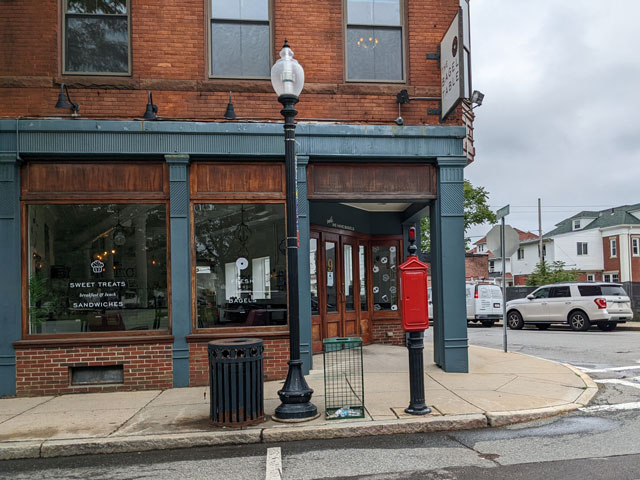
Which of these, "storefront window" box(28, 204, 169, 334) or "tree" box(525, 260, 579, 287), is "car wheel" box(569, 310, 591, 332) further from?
"storefront window" box(28, 204, 169, 334)

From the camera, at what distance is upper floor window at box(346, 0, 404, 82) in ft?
32.2

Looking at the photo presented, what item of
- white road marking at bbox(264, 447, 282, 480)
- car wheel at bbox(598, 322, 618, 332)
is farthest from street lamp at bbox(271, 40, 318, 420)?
car wheel at bbox(598, 322, 618, 332)

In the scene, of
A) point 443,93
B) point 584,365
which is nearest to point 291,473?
point 443,93

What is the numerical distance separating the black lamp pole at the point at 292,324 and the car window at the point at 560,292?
1584 centimetres

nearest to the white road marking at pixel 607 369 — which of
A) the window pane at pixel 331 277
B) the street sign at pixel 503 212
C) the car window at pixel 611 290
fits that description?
the street sign at pixel 503 212

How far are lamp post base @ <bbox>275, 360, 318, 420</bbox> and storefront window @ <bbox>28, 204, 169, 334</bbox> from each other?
2992mm

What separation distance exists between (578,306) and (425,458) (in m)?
16.2

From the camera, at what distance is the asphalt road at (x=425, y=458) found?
16.6ft

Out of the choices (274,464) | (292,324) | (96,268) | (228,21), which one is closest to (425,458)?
(274,464)

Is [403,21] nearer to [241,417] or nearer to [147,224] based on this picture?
[147,224]

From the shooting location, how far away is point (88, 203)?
8961 millimetres

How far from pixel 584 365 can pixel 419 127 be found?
6.05 meters

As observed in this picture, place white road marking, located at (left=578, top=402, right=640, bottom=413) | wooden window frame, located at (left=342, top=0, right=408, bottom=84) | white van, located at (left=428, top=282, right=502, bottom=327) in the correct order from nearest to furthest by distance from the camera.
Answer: white road marking, located at (left=578, top=402, right=640, bottom=413), wooden window frame, located at (left=342, top=0, right=408, bottom=84), white van, located at (left=428, top=282, right=502, bottom=327)

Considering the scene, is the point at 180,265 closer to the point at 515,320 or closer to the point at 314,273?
the point at 314,273
